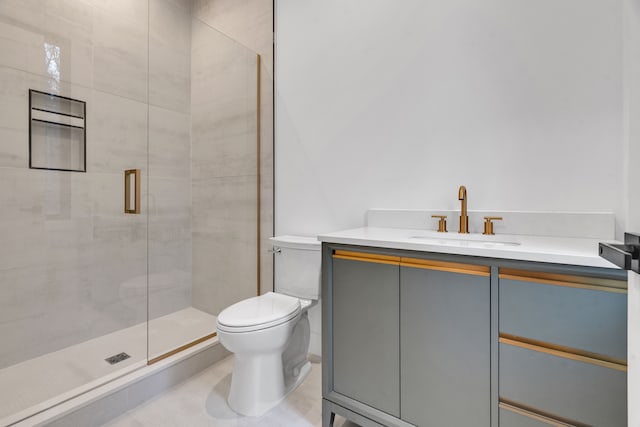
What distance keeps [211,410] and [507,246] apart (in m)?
1.53

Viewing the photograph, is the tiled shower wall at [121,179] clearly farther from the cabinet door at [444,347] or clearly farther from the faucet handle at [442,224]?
the cabinet door at [444,347]

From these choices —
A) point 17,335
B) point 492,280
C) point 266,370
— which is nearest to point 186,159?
point 17,335

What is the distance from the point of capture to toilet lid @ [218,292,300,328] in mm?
1429

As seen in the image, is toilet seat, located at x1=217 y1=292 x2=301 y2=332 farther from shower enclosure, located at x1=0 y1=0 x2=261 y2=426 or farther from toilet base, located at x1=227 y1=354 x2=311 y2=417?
shower enclosure, located at x1=0 y1=0 x2=261 y2=426

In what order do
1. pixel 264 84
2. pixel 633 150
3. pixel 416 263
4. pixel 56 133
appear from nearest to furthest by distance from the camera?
pixel 633 150
pixel 416 263
pixel 56 133
pixel 264 84

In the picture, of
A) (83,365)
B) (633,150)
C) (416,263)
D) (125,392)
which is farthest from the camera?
(83,365)

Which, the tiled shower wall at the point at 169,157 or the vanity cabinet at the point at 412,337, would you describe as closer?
the vanity cabinet at the point at 412,337

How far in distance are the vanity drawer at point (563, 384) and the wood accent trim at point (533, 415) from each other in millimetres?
13

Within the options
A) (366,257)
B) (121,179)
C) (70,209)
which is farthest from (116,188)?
(366,257)

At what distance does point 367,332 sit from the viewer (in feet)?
4.19

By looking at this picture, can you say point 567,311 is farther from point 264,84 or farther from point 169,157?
point 169,157

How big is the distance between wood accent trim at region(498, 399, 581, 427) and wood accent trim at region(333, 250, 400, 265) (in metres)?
0.56

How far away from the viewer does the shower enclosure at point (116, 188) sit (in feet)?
5.61

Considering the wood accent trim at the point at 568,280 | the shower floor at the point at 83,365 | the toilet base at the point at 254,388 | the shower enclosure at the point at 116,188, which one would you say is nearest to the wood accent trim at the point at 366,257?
the wood accent trim at the point at 568,280
